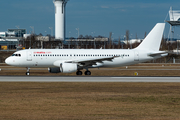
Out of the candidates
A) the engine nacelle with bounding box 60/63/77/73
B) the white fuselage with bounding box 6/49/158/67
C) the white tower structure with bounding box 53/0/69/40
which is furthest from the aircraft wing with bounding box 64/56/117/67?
the white tower structure with bounding box 53/0/69/40

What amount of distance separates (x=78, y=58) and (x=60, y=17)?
422ft

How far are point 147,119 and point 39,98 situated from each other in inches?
327

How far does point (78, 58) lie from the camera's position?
42.4m

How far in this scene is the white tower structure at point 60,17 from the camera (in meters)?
167

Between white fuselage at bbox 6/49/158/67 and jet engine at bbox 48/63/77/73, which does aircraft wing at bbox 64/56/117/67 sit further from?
jet engine at bbox 48/63/77/73

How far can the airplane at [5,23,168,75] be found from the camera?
135ft

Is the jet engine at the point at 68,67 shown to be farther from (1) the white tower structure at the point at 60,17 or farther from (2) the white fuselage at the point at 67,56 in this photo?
(1) the white tower structure at the point at 60,17

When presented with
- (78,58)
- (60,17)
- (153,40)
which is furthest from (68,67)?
(60,17)

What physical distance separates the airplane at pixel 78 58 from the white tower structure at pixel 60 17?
126300 millimetres

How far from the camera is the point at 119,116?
14336 mm

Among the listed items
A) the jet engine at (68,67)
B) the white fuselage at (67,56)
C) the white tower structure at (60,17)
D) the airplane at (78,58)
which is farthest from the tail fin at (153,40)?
the white tower structure at (60,17)

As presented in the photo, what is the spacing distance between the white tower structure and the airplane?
126 metres

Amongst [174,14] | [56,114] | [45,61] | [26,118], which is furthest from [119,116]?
[174,14]

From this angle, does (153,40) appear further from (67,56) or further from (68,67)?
(68,67)
